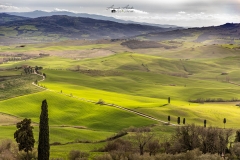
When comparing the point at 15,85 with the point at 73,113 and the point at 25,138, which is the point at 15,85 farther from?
the point at 25,138

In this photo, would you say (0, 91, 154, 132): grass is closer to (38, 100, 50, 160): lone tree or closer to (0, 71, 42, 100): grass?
(0, 71, 42, 100): grass

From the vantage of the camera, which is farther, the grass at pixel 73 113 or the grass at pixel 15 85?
the grass at pixel 15 85

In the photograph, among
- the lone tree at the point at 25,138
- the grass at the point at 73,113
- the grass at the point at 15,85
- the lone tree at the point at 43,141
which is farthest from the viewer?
the grass at the point at 15,85

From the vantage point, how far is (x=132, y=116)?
104m

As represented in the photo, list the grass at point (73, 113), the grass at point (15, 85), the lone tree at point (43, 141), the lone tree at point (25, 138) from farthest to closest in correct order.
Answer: the grass at point (15, 85)
the grass at point (73, 113)
the lone tree at point (25, 138)
the lone tree at point (43, 141)

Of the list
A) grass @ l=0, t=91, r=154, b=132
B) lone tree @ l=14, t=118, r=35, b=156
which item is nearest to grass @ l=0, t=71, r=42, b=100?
grass @ l=0, t=91, r=154, b=132

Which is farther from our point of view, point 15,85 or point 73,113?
point 15,85

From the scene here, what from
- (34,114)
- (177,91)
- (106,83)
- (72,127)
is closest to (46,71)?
(106,83)

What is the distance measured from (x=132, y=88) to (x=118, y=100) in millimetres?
52639

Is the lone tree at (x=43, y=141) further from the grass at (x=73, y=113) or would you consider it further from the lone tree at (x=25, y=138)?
the grass at (x=73, y=113)

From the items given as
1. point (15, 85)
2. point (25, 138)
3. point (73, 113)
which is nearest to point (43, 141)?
point (25, 138)

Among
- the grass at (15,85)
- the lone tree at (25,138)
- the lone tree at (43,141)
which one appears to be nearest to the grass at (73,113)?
the grass at (15,85)

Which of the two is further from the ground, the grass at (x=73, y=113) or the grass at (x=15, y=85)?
the grass at (x=15, y=85)

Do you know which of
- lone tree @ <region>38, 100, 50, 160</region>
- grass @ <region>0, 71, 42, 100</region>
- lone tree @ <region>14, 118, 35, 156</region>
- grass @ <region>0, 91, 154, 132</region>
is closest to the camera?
lone tree @ <region>38, 100, 50, 160</region>
